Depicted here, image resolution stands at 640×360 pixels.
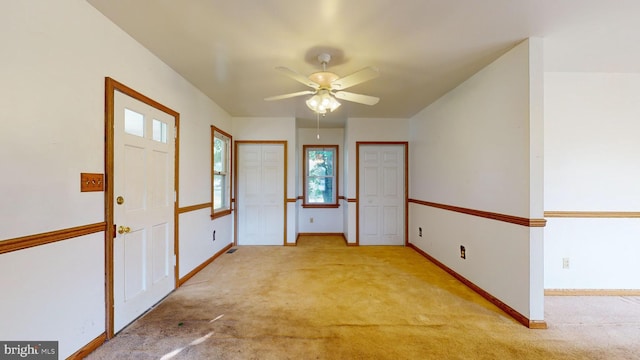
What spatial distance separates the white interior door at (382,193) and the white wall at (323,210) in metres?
1.02

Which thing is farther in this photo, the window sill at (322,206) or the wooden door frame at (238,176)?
the window sill at (322,206)

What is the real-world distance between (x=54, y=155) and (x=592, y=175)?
4679mm

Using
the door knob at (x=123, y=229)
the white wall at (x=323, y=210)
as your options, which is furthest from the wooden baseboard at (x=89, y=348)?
the white wall at (x=323, y=210)

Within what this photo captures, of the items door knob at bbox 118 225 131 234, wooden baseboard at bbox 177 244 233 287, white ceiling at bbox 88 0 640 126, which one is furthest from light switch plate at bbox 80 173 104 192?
wooden baseboard at bbox 177 244 233 287

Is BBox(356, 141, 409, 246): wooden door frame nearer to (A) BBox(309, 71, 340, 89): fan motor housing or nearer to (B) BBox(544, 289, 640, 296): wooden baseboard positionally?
(B) BBox(544, 289, 640, 296): wooden baseboard

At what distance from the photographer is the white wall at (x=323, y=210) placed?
6082 millimetres

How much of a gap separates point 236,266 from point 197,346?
1.84 metres

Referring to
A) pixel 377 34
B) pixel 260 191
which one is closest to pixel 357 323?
pixel 377 34

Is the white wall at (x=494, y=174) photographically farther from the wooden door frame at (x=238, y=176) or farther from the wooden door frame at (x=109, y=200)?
the wooden door frame at (x=109, y=200)

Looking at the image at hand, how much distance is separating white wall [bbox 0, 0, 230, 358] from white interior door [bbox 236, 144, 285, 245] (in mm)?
2920

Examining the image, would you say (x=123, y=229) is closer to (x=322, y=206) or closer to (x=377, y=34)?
(x=377, y=34)

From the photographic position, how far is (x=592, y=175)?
2805mm

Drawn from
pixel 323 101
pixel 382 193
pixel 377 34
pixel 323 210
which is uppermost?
pixel 377 34

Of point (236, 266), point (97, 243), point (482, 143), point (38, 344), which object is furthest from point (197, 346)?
point (482, 143)
